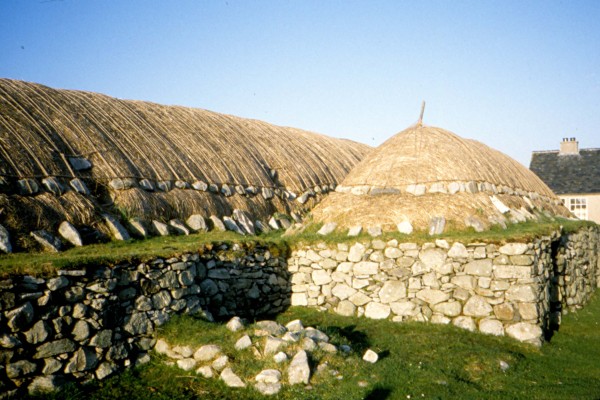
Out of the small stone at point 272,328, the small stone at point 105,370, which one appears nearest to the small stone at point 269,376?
the small stone at point 272,328

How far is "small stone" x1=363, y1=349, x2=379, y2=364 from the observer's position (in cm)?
831

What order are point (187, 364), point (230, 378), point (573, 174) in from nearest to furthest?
point (230, 378) < point (187, 364) < point (573, 174)

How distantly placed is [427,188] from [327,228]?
335 cm

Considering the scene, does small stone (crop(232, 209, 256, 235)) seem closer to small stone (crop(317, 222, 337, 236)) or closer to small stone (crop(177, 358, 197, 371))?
small stone (crop(317, 222, 337, 236))

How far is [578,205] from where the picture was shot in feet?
105

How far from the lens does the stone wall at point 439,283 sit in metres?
10.5

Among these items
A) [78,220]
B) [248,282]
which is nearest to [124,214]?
[78,220]

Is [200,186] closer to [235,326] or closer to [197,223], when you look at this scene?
[197,223]

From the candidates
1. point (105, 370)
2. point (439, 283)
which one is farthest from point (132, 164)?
point (439, 283)

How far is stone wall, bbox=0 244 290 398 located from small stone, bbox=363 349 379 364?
10.8 ft

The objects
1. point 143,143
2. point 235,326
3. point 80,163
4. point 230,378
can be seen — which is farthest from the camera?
point 143,143

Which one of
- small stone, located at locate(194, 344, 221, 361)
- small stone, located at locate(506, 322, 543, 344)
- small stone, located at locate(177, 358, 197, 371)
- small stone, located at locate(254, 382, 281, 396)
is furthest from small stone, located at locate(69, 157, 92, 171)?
small stone, located at locate(506, 322, 543, 344)

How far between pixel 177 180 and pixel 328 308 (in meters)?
5.62

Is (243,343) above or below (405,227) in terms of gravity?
below
